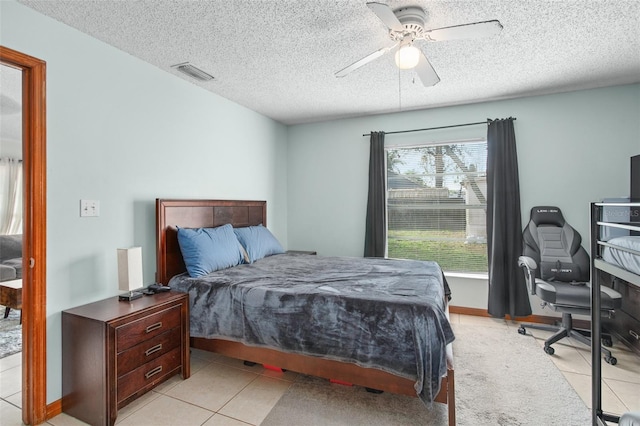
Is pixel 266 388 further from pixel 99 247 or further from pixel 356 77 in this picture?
pixel 356 77

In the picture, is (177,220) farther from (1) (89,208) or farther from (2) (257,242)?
(2) (257,242)

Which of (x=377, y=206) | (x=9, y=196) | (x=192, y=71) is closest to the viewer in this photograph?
(x=192, y=71)

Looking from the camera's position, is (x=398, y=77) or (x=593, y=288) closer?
(x=593, y=288)

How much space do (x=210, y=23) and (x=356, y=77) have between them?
1.49 meters

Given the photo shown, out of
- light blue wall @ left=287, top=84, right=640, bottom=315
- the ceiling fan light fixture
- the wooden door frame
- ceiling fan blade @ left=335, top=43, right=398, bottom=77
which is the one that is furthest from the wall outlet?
light blue wall @ left=287, top=84, right=640, bottom=315

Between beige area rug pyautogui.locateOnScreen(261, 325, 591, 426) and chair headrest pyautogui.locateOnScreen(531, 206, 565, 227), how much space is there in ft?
4.88

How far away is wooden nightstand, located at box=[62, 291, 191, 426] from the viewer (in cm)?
186

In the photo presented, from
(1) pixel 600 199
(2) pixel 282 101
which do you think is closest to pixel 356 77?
(2) pixel 282 101

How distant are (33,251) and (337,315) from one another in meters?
1.97

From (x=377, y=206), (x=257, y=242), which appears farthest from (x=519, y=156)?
(x=257, y=242)

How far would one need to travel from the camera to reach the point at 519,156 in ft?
12.2

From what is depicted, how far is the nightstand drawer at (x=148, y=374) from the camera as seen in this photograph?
1.95 m

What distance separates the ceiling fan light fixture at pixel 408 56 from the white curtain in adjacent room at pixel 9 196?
259 inches

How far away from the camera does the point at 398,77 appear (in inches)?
124
